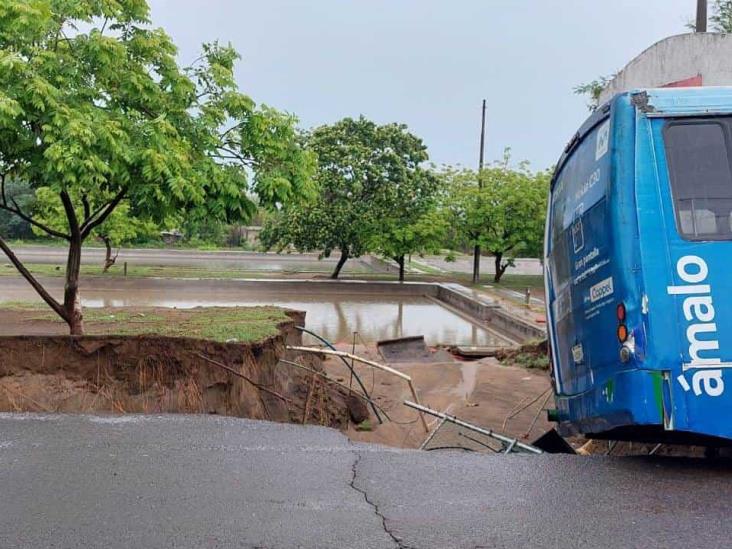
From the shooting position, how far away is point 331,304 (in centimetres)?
2688

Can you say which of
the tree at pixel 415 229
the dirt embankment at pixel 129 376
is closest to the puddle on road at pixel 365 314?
the tree at pixel 415 229

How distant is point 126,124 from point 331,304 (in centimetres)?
1840

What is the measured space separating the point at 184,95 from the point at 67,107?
192cm

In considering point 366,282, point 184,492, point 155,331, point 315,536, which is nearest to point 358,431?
point 155,331

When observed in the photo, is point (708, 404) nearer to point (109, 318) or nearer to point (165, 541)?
point (165, 541)

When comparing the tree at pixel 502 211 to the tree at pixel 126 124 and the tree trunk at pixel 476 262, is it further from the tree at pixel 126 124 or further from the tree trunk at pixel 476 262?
the tree at pixel 126 124

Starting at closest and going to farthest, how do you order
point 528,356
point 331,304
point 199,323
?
point 199,323, point 528,356, point 331,304

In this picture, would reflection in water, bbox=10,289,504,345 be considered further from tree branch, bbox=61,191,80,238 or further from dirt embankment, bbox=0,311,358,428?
dirt embankment, bbox=0,311,358,428

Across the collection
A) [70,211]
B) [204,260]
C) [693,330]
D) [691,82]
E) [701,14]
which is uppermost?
[701,14]

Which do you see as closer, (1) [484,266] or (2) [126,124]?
(2) [126,124]

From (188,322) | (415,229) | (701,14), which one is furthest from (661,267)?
(415,229)

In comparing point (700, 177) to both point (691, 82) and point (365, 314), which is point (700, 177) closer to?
point (691, 82)

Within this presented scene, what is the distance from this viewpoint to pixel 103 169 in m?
8.01

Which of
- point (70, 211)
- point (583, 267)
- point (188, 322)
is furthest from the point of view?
point (188, 322)
